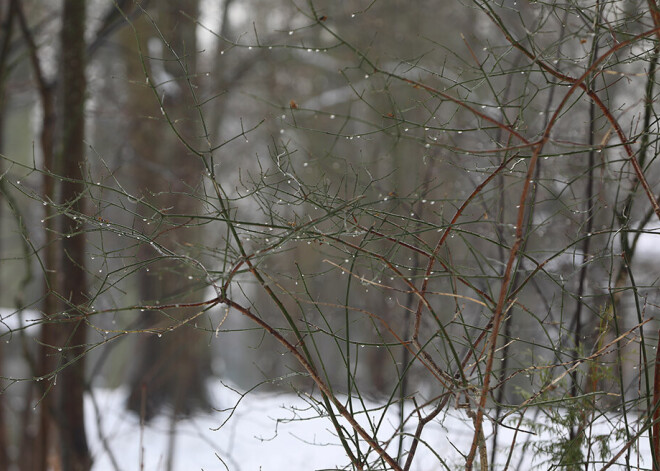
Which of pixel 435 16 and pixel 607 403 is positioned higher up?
pixel 435 16

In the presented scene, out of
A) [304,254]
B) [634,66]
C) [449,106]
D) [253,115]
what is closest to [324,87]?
[253,115]

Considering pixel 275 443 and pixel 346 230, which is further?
pixel 275 443

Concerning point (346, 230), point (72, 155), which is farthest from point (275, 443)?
point (346, 230)

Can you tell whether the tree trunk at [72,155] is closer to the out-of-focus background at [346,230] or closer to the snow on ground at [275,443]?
the out-of-focus background at [346,230]

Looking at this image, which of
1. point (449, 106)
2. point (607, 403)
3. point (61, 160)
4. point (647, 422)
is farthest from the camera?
point (449, 106)

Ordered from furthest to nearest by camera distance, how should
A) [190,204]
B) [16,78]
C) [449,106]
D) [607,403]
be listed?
[16,78] → [449,106] → [190,204] → [607,403]

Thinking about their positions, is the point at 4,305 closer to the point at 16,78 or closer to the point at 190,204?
the point at 16,78

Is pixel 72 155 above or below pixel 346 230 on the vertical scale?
above

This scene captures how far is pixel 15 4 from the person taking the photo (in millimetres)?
2324

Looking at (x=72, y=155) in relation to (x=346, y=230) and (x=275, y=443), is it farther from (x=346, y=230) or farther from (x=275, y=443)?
(x=346, y=230)

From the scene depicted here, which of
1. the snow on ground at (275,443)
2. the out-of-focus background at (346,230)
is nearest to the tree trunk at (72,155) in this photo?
the out-of-focus background at (346,230)

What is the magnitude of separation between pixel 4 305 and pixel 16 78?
537 centimetres

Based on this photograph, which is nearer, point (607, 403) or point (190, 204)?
point (607, 403)

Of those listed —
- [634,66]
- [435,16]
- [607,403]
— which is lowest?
[607,403]
